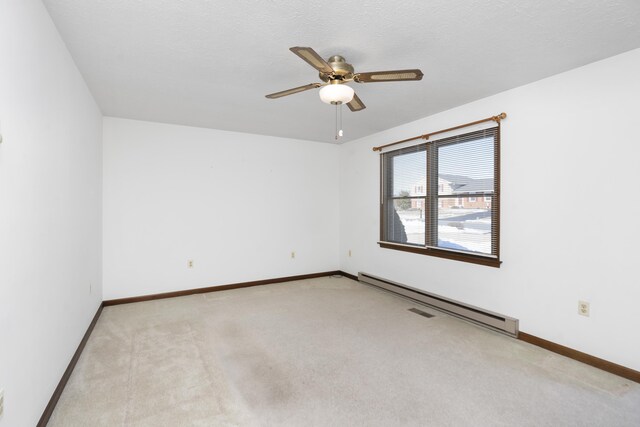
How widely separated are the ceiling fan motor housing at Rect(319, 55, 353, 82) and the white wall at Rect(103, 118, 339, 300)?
2.88 metres

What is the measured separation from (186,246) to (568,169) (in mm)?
4468

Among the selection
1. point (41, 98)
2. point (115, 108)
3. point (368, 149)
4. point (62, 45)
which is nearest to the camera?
point (41, 98)

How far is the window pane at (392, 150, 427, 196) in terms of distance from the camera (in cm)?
413

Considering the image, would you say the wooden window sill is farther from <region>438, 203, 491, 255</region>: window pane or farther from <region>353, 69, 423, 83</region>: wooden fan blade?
<region>353, 69, 423, 83</region>: wooden fan blade

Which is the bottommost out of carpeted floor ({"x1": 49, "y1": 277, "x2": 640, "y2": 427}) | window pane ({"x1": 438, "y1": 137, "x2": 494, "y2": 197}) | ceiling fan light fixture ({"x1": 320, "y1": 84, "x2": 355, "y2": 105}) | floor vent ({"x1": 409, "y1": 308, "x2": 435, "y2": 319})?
carpeted floor ({"x1": 49, "y1": 277, "x2": 640, "y2": 427})

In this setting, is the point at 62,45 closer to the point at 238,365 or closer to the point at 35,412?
the point at 35,412

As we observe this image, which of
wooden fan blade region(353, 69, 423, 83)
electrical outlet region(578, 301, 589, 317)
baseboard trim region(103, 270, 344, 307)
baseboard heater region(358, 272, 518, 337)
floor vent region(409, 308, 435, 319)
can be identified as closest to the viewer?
wooden fan blade region(353, 69, 423, 83)

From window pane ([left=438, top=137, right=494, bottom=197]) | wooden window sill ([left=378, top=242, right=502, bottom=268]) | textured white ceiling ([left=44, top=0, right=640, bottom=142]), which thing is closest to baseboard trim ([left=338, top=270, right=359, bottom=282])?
wooden window sill ([left=378, top=242, right=502, bottom=268])

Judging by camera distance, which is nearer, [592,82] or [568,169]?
[592,82]

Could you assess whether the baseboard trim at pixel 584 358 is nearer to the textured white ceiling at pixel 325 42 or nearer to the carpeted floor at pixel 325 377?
the carpeted floor at pixel 325 377

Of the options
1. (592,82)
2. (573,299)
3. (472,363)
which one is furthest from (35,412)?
(592,82)

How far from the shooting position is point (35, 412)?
5.49 feet

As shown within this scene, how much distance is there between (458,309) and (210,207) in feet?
11.6

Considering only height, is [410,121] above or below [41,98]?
above
